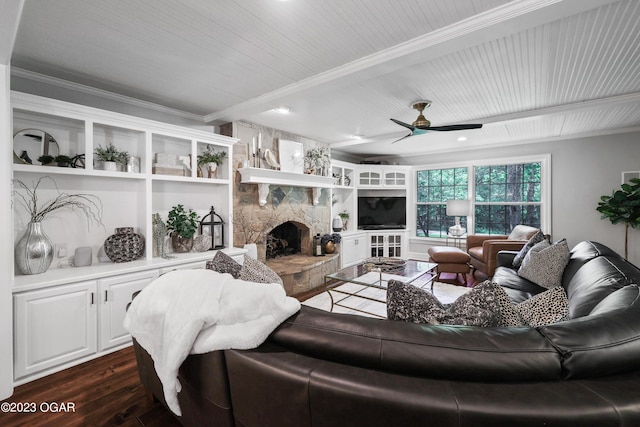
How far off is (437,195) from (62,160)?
637 cm

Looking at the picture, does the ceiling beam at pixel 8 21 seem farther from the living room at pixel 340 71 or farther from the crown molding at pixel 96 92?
the crown molding at pixel 96 92

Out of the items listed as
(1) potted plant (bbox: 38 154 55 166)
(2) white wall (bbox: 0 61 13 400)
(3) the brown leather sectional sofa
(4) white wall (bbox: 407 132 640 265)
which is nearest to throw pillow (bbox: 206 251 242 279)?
(3) the brown leather sectional sofa

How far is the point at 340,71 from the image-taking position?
8.24 ft

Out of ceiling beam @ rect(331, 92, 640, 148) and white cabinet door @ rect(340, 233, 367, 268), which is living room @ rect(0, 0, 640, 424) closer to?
ceiling beam @ rect(331, 92, 640, 148)

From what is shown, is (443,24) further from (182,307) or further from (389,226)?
(389,226)

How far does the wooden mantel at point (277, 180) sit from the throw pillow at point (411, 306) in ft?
9.78

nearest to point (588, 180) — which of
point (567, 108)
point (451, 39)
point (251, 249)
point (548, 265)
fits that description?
point (567, 108)

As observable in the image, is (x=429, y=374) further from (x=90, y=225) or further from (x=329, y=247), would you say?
(x=329, y=247)

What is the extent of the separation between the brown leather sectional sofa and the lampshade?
4766 millimetres

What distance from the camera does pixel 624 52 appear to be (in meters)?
2.31

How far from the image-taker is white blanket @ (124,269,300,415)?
1187mm

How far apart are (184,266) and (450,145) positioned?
519cm

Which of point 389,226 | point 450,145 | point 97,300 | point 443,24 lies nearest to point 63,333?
point 97,300

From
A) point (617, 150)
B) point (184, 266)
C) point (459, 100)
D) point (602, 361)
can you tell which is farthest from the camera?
point (617, 150)
